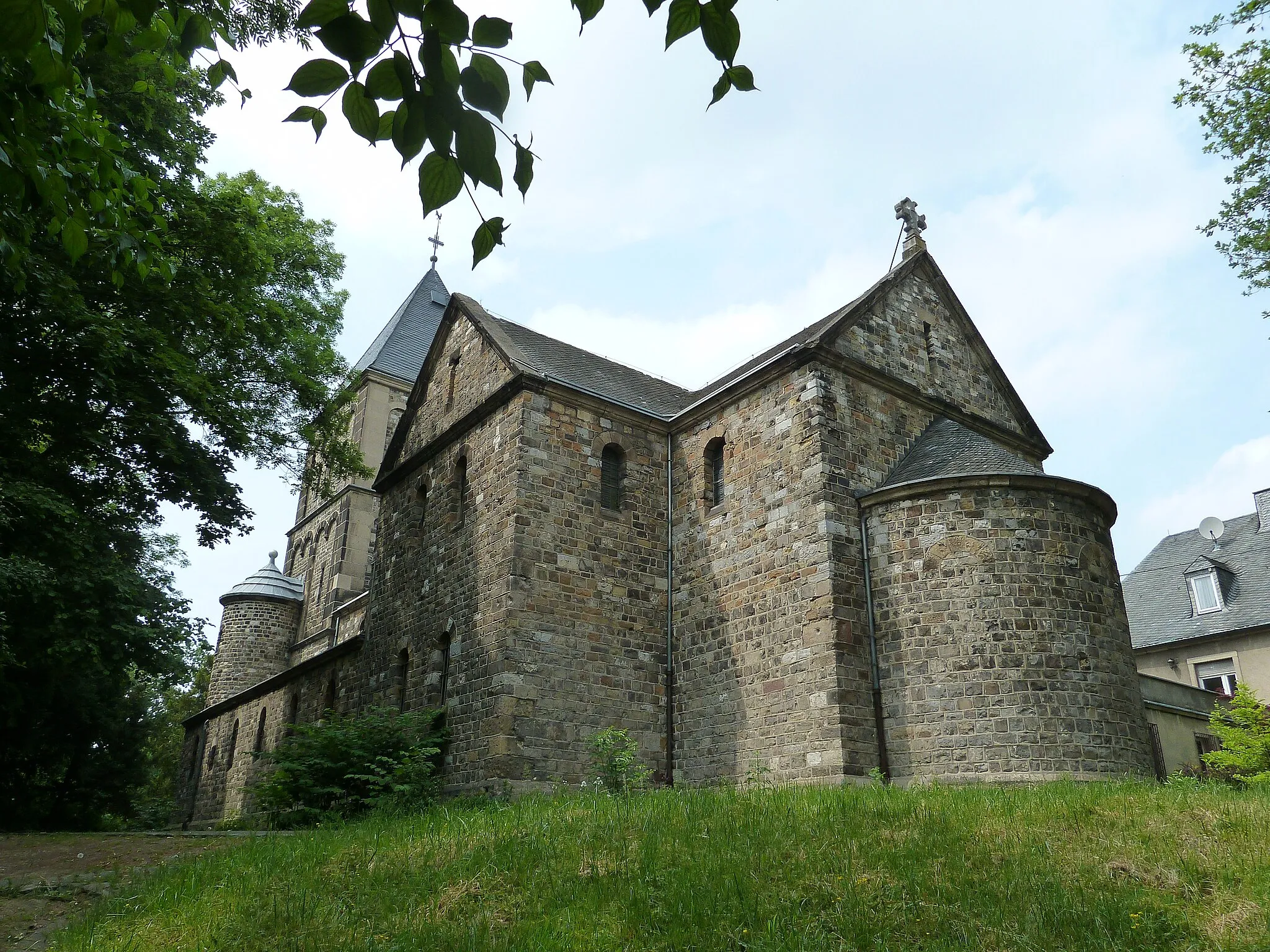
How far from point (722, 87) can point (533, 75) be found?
0.65 metres

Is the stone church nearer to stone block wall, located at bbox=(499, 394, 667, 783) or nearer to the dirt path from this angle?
stone block wall, located at bbox=(499, 394, 667, 783)

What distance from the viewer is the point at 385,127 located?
315 cm

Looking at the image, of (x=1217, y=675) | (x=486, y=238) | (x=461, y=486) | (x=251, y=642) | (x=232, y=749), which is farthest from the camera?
(x=251, y=642)

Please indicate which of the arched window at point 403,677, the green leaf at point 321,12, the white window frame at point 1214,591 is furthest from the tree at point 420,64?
the white window frame at point 1214,591

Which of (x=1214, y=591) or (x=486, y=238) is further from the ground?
(x=1214, y=591)

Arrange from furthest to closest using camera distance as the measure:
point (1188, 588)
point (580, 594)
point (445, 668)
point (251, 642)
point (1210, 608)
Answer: point (251, 642), point (1188, 588), point (1210, 608), point (445, 668), point (580, 594)

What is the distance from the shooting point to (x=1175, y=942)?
6148 mm

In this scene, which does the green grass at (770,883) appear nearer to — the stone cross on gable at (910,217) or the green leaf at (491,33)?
the green leaf at (491,33)

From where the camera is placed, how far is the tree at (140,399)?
533 inches

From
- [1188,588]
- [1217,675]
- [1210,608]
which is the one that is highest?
[1188,588]

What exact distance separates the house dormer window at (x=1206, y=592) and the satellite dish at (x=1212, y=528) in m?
2.36

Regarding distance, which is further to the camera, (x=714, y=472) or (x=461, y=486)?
(x=461, y=486)

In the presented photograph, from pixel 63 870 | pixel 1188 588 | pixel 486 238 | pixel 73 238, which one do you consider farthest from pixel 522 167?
pixel 1188 588

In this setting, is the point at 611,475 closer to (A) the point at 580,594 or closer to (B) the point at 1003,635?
(A) the point at 580,594
